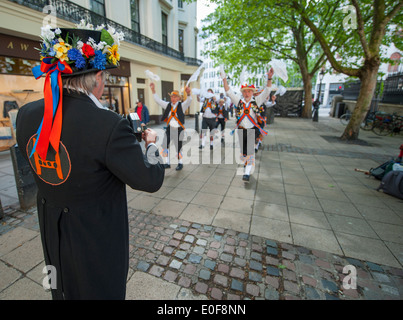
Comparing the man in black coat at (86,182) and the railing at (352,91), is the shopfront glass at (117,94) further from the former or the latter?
the railing at (352,91)

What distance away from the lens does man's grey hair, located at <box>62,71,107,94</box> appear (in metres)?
1.19

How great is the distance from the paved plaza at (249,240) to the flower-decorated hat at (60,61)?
185cm

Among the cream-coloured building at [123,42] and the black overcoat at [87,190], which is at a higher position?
the cream-coloured building at [123,42]

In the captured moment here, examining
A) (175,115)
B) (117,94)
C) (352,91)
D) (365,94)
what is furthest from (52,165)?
(352,91)

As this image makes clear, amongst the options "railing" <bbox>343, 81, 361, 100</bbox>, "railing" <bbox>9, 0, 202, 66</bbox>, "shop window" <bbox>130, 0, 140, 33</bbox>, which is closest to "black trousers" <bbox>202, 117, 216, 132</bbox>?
"railing" <bbox>9, 0, 202, 66</bbox>

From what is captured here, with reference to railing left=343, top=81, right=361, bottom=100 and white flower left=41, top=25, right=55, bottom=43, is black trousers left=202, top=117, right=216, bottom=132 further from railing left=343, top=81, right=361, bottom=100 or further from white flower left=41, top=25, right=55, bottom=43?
railing left=343, top=81, right=361, bottom=100

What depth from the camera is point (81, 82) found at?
3.98 feet

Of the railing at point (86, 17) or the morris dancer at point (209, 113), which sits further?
the morris dancer at point (209, 113)

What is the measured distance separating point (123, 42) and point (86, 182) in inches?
493

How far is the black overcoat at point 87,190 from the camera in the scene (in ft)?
3.66

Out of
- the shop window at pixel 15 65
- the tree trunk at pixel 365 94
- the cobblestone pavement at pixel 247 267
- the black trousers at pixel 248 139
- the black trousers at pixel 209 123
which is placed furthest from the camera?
the black trousers at pixel 209 123

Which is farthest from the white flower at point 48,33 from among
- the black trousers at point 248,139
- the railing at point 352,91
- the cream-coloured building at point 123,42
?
the railing at point 352,91

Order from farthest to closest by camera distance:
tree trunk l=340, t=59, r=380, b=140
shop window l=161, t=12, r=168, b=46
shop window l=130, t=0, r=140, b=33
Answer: shop window l=161, t=12, r=168, b=46 < shop window l=130, t=0, r=140, b=33 < tree trunk l=340, t=59, r=380, b=140

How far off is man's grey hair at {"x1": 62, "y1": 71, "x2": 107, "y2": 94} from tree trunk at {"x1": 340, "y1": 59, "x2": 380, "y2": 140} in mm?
10868
